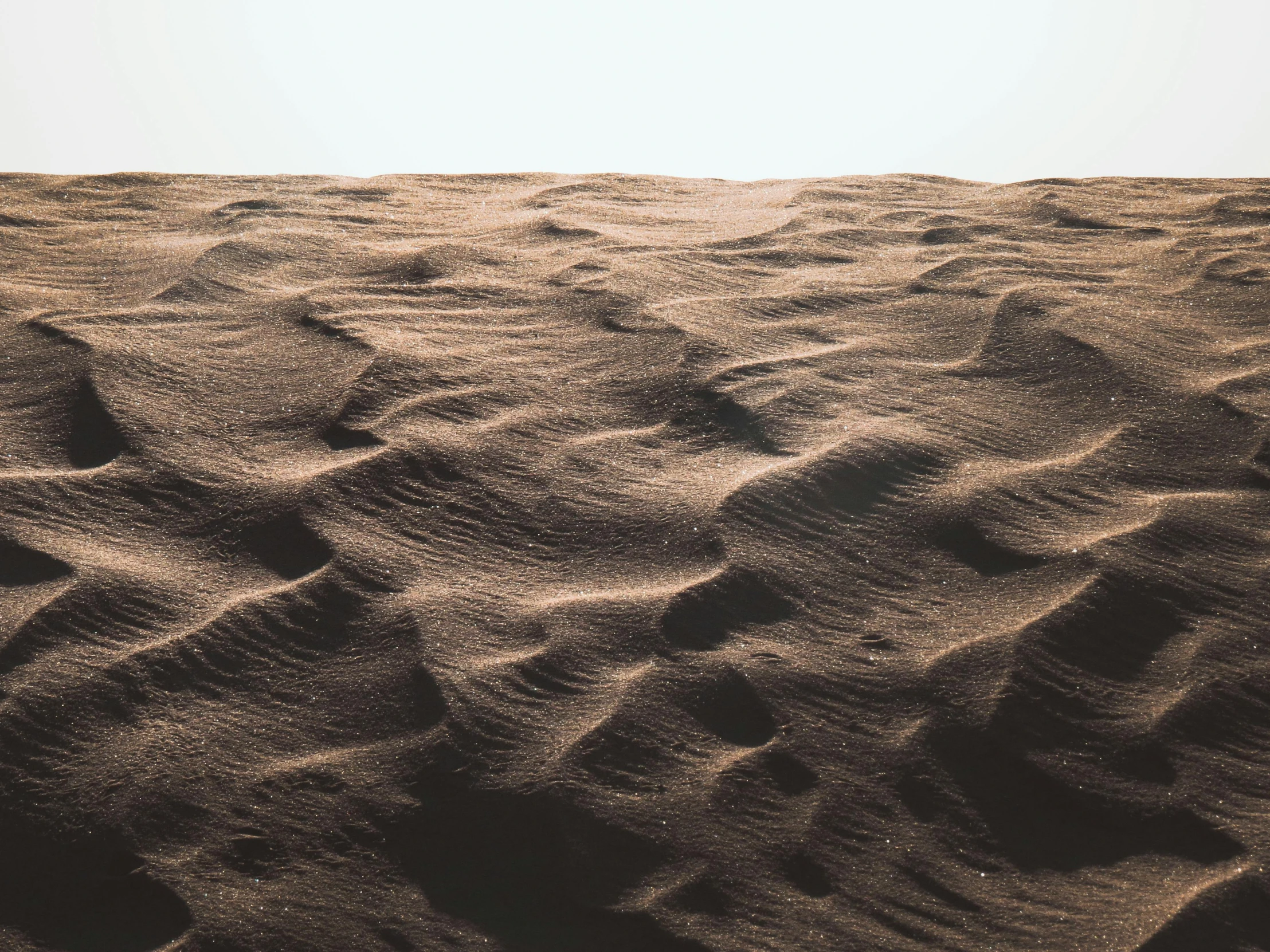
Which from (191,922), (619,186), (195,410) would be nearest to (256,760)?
(191,922)

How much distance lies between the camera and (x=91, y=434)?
5.00 feet

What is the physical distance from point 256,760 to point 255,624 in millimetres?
187

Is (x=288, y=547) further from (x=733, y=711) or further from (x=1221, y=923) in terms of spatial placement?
(x=1221, y=923)

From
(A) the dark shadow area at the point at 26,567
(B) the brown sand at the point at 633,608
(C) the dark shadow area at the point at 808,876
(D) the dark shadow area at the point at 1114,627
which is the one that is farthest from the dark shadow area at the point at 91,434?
(D) the dark shadow area at the point at 1114,627

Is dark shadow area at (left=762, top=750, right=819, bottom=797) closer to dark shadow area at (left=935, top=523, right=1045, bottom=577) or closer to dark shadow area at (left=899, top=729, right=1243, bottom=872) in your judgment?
dark shadow area at (left=899, top=729, right=1243, bottom=872)

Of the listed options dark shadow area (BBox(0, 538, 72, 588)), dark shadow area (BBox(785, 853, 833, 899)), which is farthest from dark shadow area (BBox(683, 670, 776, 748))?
dark shadow area (BBox(0, 538, 72, 588))

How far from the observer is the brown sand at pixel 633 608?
3.26 ft

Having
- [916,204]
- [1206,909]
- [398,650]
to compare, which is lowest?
[1206,909]

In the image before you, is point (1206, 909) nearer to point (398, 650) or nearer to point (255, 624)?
point (398, 650)

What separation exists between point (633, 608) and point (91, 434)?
0.85 metres

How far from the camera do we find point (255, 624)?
4.02 ft

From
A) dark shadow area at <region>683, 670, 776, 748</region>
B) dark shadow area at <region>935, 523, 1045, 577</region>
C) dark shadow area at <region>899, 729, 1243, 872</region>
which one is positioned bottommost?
dark shadow area at <region>899, 729, 1243, 872</region>

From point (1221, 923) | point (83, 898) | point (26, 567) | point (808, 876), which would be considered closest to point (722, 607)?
point (808, 876)

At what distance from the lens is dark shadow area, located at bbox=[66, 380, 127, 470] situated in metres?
1.48
